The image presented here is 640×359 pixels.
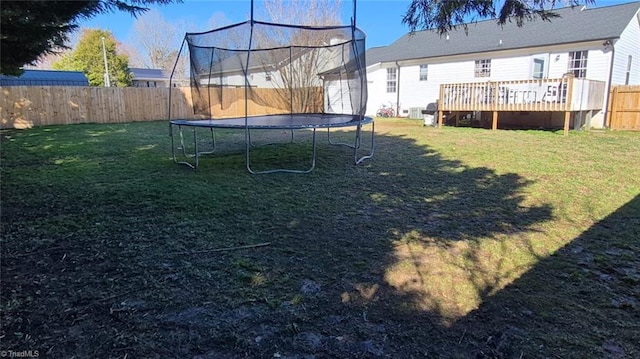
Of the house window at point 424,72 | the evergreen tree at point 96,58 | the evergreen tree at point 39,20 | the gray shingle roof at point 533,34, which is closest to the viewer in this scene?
the evergreen tree at point 39,20

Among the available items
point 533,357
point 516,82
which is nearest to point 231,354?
point 533,357

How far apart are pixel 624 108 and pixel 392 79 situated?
30.4 ft

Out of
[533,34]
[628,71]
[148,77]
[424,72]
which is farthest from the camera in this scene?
[148,77]

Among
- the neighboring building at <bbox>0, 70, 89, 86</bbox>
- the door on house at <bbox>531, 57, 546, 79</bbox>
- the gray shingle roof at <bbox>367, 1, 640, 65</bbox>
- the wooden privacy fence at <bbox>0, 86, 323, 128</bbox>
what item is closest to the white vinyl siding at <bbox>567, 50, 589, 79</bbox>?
the gray shingle roof at <bbox>367, 1, 640, 65</bbox>

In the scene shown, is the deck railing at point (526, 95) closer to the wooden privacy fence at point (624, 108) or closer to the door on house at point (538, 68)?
the wooden privacy fence at point (624, 108)

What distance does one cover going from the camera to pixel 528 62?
1324 centimetres

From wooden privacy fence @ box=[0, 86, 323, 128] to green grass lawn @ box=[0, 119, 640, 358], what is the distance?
3.49 metres

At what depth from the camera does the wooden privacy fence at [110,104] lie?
798 centimetres

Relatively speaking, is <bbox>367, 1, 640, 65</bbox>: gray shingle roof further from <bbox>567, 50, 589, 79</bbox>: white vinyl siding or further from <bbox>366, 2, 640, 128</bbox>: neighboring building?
<bbox>567, 50, 589, 79</bbox>: white vinyl siding

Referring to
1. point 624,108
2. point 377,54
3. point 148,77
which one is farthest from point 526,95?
point 148,77

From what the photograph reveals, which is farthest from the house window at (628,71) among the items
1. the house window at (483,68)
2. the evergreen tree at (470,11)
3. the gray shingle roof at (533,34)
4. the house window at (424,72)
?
the evergreen tree at (470,11)

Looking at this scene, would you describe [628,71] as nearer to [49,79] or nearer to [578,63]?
[578,63]

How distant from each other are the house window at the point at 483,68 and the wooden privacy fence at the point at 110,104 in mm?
9393

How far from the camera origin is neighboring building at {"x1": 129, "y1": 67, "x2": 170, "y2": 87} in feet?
104
